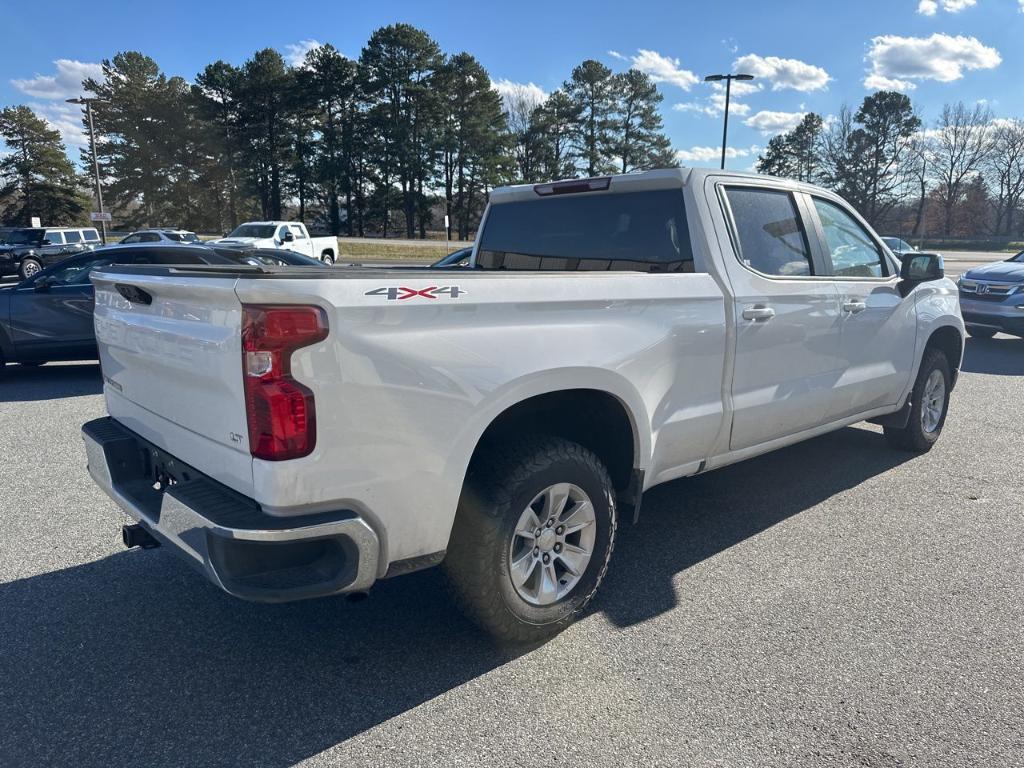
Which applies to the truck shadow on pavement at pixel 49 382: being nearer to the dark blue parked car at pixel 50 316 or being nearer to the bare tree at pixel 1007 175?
the dark blue parked car at pixel 50 316

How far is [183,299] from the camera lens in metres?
2.59

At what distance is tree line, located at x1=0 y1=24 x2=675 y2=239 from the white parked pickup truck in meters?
54.6

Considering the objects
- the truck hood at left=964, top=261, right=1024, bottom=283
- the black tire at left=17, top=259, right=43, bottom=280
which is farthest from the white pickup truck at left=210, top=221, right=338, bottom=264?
the truck hood at left=964, top=261, right=1024, bottom=283

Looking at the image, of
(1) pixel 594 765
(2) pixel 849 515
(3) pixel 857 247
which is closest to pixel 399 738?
(1) pixel 594 765

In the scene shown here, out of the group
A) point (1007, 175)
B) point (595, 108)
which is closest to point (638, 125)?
point (595, 108)

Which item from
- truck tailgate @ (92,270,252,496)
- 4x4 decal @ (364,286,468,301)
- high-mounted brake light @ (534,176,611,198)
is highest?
high-mounted brake light @ (534,176,611,198)

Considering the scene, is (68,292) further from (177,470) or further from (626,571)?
(626,571)

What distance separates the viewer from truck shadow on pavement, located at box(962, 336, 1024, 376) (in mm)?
10023

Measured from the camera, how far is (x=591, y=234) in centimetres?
418

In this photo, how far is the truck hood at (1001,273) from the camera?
465 inches

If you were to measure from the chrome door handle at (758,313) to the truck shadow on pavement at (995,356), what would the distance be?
755 centimetres

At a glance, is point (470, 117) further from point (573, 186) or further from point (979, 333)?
point (573, 186)

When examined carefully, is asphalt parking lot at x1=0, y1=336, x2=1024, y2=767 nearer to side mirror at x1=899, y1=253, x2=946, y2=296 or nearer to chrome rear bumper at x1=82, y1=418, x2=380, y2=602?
chrome rear bumper at x1=82, y1=418, x2=380, y2=602

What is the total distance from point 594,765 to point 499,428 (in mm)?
1293
